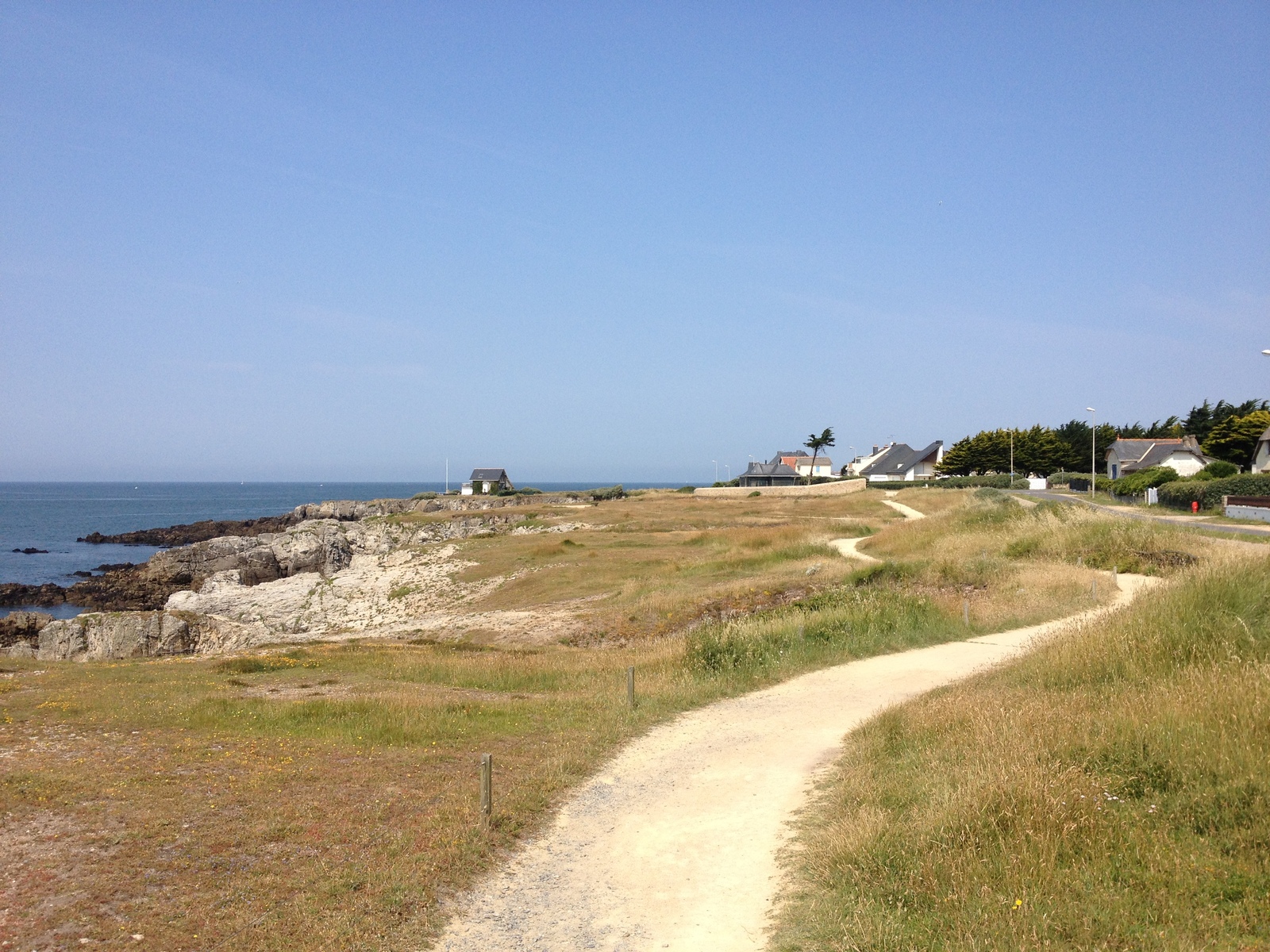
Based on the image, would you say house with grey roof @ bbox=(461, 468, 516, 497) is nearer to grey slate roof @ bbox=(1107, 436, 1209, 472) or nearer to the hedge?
the hedge

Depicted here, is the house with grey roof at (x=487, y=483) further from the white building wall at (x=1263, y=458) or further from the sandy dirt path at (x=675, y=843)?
the sandy dirt path at (x=675, y=843)

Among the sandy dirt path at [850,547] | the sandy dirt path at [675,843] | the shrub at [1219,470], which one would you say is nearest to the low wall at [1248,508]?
the shrub at [1219,470]

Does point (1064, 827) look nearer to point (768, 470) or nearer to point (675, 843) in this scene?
point (675, 843)

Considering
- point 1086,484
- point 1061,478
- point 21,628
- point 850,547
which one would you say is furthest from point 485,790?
point 1061,478

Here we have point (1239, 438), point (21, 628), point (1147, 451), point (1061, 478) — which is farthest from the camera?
point (1061, 478)

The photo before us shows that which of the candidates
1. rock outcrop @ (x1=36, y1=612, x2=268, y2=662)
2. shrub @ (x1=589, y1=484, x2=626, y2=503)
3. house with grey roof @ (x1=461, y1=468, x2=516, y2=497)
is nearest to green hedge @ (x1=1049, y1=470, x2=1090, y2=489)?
shrub @ (x1=589, y1=484, x2=626, y2=503)

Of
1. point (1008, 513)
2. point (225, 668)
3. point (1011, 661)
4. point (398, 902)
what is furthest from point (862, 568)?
point (398, 902)

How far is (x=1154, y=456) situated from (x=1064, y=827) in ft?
323

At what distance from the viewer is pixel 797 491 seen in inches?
4323

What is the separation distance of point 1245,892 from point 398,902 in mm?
7572

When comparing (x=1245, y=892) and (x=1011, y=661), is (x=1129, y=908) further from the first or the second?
(x=1011, y=661)

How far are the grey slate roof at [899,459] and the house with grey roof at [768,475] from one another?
1388 centimetres

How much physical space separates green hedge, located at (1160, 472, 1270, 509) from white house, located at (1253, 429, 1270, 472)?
63.2 feet

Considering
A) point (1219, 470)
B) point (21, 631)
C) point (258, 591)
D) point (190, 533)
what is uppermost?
point (1219, 470)
